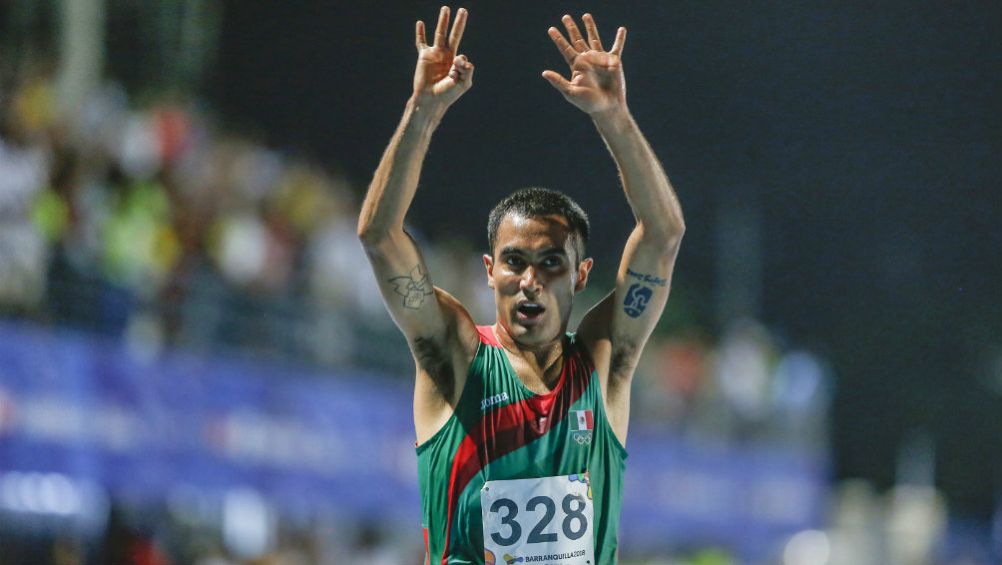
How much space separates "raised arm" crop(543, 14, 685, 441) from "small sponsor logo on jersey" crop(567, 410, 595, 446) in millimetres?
210

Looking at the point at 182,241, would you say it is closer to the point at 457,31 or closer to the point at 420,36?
the point at 420,36

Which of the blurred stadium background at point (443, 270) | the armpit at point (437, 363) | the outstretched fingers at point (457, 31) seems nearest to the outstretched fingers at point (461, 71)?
the outstretched fingers at point (457, 31)

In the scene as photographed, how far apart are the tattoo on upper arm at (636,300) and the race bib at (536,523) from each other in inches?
30.9

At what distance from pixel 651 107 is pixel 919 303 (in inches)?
424

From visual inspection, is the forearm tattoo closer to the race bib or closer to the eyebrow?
the eyebrow

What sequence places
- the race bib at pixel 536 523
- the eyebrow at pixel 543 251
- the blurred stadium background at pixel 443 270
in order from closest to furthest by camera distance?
the race bib at pixel 536 523, the eyebrow at pixel 543 251, the blurred stadium background at pixel 443 270

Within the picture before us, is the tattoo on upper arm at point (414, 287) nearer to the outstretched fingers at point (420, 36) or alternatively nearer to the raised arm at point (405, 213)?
the raised arm at point (405, 213)

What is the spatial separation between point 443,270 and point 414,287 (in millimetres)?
9487

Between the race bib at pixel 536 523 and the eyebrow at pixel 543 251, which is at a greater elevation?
the eyebrow at pixel 543 251

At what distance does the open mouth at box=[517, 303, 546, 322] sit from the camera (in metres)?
4.76

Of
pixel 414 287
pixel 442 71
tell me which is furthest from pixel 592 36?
pixel 414 287

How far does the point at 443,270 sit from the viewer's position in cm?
1420

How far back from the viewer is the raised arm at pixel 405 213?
15.1ft

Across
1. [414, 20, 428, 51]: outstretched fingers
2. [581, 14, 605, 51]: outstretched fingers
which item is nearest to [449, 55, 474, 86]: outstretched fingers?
[414, 20, 428, 51]: outstretched fingers
